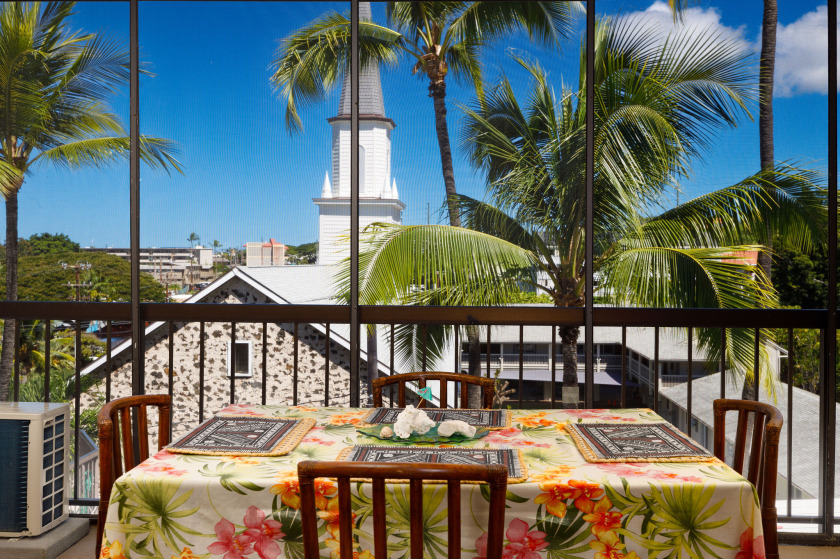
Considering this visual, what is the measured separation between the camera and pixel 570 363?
3.08m

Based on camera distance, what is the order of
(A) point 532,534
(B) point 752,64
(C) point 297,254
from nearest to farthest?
(A) point 532,534, (B) point 752,64, (C) point 297,254

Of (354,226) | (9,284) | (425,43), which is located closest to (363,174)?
(354,226)

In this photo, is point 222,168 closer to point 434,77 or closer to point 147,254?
point 147,254

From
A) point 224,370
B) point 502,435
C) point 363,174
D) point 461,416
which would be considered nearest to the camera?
point 502,435

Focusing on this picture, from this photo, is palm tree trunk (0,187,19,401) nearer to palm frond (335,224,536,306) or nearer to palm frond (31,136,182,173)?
palm frond (31,136,182,173)

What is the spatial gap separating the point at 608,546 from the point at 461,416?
0.68 meters

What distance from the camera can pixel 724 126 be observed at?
294 centimetres

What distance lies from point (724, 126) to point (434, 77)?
1380mm

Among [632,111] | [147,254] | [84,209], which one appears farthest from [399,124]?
[84,209]

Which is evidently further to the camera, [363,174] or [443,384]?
[363,174]

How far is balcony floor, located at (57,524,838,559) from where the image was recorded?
99.7 inches

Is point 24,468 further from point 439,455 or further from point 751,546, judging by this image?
point 751,546

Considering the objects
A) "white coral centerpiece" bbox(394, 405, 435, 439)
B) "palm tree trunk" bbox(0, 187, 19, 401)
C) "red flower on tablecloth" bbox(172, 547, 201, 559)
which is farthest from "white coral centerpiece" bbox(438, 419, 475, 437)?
"palm tree trunk" bbox(0, 187, 19, 401)

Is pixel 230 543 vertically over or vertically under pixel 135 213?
under
